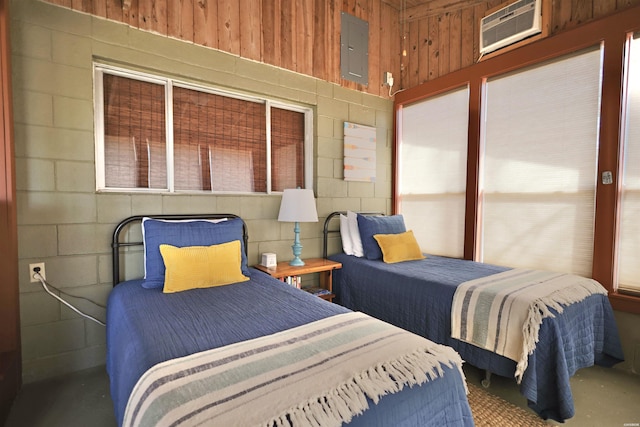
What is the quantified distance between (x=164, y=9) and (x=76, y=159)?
4.14 ft

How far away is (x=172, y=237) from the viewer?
79.4 inches

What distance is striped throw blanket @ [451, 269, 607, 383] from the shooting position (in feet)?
5.38

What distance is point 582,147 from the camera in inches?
93.8

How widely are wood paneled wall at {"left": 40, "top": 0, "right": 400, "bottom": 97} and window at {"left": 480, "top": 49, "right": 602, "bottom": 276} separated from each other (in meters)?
1.42

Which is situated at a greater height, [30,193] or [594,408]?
[30,193]

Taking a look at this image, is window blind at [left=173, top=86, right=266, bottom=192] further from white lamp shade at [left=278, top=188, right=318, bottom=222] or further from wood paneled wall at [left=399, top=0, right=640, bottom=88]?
wood paneled wall at [left=399, top=0, right=640, bottom=88]

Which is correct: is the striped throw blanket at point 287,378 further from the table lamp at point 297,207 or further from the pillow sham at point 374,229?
the pillow sham at point 374,229

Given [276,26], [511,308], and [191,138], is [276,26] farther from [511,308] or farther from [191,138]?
[511,308]

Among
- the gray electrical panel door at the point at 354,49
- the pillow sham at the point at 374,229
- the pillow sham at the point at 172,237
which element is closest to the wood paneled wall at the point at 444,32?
the gray electrical panel door at the point at 354,49

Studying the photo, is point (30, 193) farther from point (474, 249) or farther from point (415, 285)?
point (474, 249)

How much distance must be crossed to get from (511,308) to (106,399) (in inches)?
92.4

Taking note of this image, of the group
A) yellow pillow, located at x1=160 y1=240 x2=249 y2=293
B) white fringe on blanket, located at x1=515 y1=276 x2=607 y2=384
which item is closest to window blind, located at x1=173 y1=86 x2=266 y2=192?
yellow pillow, located at x1=160 y1=240 x2=249 y2=293

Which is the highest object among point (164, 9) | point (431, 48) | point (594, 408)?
point (431, 48)

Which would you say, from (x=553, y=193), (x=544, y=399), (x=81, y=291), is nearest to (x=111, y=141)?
(x=81, y=291)
